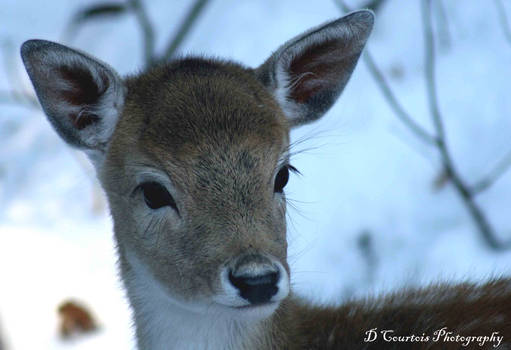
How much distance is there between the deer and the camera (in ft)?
11.4

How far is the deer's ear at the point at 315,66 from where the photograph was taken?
13.2ft

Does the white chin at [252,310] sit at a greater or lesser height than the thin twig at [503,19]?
lesser

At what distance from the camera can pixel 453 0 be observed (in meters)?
7.69

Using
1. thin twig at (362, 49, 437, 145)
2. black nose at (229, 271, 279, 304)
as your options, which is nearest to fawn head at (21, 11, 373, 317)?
black nose at (229, 271, 279, 304)

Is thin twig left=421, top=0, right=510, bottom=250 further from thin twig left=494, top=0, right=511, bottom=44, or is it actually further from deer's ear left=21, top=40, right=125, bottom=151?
deer's ear left=21, top=40, right=125, bottom=151

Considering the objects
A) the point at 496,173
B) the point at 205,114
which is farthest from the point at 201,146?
the point at 496,173

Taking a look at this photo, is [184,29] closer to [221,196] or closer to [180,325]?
[180,325]

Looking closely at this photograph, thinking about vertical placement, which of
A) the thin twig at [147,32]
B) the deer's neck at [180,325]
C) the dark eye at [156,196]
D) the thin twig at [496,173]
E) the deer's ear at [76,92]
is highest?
the thin twig at [147,32]

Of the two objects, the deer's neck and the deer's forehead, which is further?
the deer's neck

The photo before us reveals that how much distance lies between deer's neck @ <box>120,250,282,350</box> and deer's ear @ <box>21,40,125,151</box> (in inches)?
22.5

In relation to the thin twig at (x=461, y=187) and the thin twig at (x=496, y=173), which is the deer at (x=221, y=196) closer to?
the thin twig at (x=461, y=187)

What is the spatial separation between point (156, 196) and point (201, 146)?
0.28 metres

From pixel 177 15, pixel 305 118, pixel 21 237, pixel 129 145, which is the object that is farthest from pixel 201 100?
pixel 177 15

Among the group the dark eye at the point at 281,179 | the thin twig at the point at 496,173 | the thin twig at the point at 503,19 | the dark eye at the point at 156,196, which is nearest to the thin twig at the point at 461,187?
the thin twig at the point at 496,173
